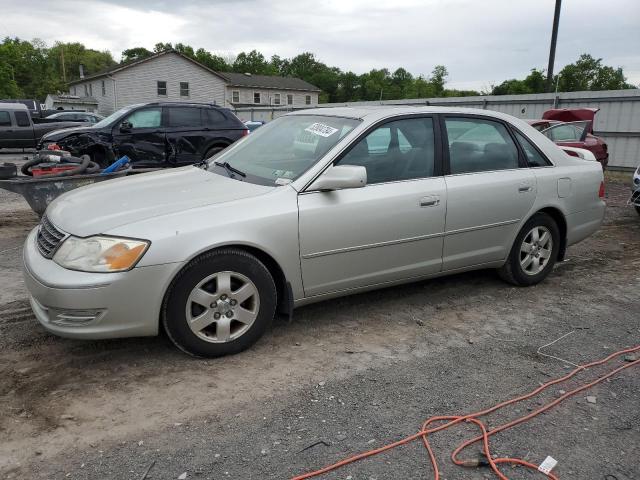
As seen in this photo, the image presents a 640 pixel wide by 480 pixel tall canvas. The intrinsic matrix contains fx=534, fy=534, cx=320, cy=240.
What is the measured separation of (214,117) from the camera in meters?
11.1

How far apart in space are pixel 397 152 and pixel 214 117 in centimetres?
772

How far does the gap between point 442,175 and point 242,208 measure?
5.69 ft

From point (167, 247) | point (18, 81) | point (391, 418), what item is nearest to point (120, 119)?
point (167, 247)

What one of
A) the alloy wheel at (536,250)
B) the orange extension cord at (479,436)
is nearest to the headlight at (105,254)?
the orange extension cord at (479,436)

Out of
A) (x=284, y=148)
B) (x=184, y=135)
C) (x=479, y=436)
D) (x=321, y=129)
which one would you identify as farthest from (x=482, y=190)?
(x=184, y=135)

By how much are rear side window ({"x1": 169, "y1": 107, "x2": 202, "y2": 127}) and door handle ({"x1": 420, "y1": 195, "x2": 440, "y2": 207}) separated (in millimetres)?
7782

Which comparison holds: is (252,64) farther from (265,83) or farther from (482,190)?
Answer: (482,190)

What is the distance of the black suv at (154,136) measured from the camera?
10.3 m

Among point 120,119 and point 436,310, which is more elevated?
point 120,119

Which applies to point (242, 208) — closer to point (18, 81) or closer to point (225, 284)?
point (225, 284)

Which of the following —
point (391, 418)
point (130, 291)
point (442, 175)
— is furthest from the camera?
point (442, 175)

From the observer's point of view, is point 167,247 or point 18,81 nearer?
point 167,247

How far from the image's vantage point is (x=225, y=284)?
334 cm

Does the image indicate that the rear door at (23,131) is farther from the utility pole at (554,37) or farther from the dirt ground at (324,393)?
the utility pole at (554,37)
